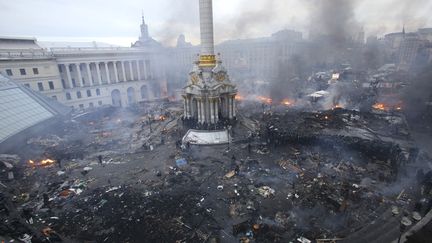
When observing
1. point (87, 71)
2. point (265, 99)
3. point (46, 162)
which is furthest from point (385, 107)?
point (87, 71)

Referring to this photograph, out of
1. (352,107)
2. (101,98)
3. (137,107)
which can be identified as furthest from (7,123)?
(352,107)

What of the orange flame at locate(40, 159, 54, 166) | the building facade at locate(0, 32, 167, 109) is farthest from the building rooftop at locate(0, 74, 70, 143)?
the building facade at locate(0, 32, 167, 109)

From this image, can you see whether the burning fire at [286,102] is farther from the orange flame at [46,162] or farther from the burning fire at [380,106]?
the orange flame at [46,162]

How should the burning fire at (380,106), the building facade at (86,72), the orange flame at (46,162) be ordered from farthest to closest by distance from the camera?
the building facade at (86,72)
the burning fire at (380,106)
the orange flame at (46,162)

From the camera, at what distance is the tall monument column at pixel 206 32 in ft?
102

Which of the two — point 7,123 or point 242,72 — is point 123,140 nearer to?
point 7,123

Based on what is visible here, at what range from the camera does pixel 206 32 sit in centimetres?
3191

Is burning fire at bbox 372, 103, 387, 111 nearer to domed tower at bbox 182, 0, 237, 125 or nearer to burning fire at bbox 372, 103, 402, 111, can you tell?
burning fire at bbox 372, 103, 402, 111

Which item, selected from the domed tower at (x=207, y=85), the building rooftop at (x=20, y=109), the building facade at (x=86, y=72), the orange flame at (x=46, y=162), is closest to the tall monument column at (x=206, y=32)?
the domed tower at (x=207, y=85)

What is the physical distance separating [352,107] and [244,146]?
26454 millimetres

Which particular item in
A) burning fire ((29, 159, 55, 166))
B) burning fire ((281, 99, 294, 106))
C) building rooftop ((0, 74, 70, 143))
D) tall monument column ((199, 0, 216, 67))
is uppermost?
tall monument column ((199, 0, 216, 67))

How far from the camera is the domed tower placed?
31180 mm

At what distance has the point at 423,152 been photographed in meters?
24.7

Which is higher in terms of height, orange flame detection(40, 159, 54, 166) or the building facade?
the building facade
